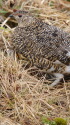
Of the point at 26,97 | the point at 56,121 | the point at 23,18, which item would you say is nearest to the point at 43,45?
the point at 23,18

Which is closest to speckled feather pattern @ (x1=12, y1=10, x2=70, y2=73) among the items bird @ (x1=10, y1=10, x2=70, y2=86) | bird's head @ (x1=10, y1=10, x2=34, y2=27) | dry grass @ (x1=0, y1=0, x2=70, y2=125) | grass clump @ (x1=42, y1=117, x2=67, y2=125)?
bird @ (x1=10, y1=10, x2=70, y2=86)

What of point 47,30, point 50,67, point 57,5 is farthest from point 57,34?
point 57,5

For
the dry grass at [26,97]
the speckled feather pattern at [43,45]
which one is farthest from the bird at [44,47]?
the dry grass at [26,97]

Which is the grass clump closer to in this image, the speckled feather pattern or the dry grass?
the dry grass

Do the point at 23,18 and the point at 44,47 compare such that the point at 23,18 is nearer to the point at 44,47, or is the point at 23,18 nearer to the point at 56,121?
the point at 44,47

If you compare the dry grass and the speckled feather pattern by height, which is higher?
the speckled feather pattern

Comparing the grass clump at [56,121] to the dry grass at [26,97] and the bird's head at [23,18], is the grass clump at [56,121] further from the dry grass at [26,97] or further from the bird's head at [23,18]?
the bird's head at [23,18]

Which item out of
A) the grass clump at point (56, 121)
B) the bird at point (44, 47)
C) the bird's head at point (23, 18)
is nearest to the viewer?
the grass clump at point (56, 121)
